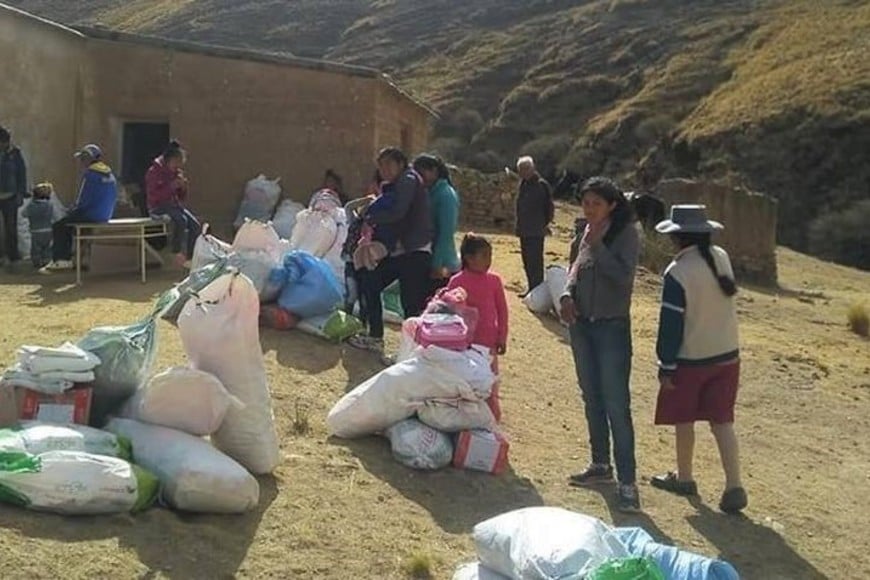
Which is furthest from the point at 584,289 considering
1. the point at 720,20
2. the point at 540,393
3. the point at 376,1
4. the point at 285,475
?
the point at 376,1

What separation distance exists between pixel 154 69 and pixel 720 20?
42.4 m

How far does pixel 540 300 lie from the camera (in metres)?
12.0

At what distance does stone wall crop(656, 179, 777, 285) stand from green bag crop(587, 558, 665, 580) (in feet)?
56.1

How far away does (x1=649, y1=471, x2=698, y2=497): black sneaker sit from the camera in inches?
254

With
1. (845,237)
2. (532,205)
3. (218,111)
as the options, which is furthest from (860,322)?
(845,237)

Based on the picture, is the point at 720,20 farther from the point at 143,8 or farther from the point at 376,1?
the point at 143,8

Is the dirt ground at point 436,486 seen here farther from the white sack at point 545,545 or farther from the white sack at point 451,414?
the white sack at point 545,545

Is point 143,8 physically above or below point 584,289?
above

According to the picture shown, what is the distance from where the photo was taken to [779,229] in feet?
112

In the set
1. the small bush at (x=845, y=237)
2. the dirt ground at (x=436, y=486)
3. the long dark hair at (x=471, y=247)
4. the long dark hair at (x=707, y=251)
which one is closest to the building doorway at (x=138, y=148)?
the dirt ground at (x=436, y=486)

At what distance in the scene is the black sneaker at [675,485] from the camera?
646 centimetres

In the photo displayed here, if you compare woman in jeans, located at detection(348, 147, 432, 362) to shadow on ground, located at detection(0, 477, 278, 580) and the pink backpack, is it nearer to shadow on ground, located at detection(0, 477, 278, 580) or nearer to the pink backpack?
the pink backpack

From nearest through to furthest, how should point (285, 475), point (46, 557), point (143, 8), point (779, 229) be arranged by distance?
point (46, 557)
point (285, 475)
point (779, 229)
point (143, 8)

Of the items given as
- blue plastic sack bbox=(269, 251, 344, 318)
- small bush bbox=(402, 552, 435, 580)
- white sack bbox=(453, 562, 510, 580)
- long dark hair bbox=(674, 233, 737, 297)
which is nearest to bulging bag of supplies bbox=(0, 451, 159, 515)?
small bush bbox=(402, 552, 435, 580)
